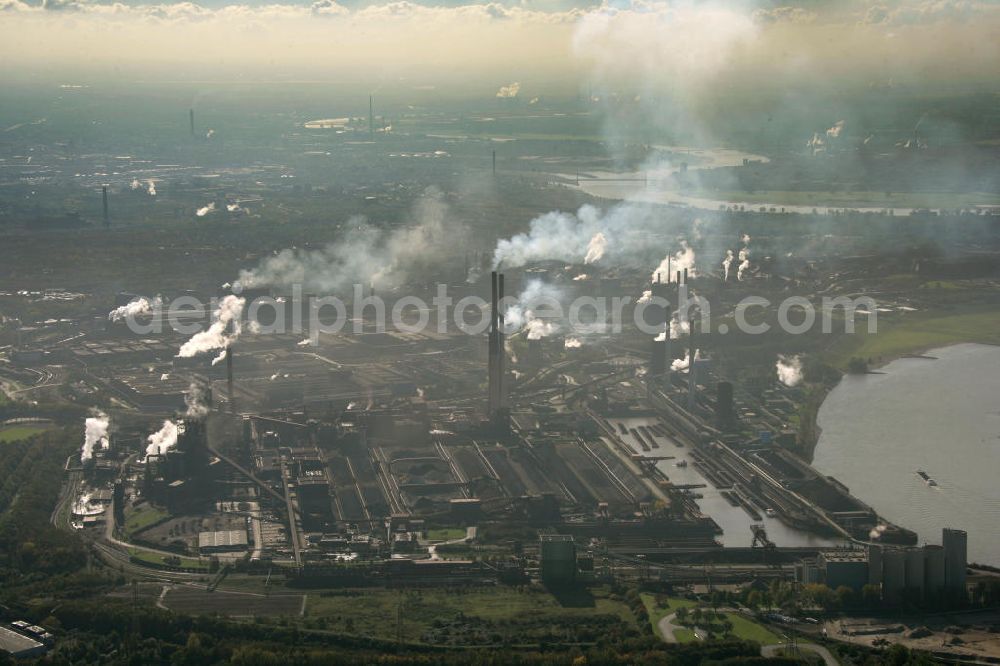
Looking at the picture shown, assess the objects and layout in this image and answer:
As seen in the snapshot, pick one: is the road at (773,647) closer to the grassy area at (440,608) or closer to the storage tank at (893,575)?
the grassy area at (440,608)

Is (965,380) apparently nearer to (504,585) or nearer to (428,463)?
(428,463)

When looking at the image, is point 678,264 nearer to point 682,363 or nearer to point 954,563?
point 682,363

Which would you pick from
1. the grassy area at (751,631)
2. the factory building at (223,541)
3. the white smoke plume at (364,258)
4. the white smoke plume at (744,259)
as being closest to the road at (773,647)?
the grassy area at (751,631)

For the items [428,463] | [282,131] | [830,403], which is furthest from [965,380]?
[282,131]

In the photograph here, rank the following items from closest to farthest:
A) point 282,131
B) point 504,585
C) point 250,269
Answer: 1. point 504,585
2. point 250,269
3. point 282,131

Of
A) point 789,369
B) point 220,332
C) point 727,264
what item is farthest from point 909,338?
point 220,332

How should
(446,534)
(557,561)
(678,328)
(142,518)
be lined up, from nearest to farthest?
(557,561), (446,534), (142,518), (678,328)

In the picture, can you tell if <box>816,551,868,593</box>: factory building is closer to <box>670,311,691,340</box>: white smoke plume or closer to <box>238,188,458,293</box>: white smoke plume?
<box>670,311,691,340</box>: white smoke plume
